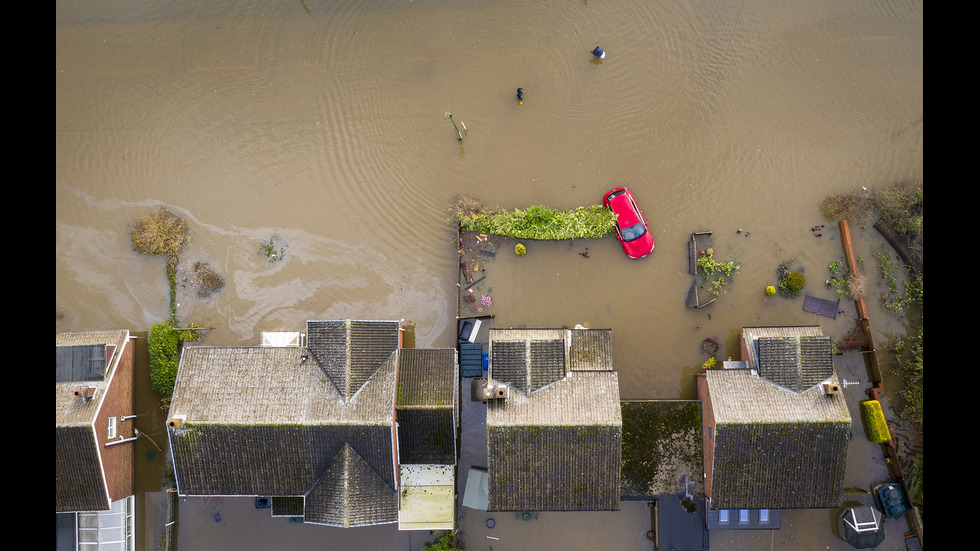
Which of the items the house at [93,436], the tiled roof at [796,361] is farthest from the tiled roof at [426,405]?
the tiled roof at [796,361]

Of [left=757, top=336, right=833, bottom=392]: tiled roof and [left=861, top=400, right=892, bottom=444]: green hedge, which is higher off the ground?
[left=757, top=336, right=833, bottom=392]: tiled roof

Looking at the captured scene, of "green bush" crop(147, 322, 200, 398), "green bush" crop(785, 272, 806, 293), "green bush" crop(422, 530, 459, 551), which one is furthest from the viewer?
"green bush" crop(147, 322, 200, 398)

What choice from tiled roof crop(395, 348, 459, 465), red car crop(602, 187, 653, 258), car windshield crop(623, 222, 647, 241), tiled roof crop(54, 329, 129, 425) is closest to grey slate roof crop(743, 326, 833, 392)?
red car crop(602, 187, 653, 258)

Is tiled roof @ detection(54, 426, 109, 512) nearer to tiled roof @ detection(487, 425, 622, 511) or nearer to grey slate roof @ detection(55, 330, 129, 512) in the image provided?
grey slate roof @ detection(55, 330, 129, 512)

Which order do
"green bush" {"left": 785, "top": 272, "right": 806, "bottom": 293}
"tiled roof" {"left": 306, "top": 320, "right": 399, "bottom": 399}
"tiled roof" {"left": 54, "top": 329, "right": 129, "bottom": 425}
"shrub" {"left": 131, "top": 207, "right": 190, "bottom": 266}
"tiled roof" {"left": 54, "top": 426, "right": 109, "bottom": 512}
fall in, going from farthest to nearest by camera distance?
"shrub" {"left": 131, "top": 207, "right": 190, "bottom": 266} → "green bush" {"left": 785, "top": 272, "right": 806, "bottom": 293} → "tiled roof" {"left": 54, "top": 329, "right": 129, "bottom": 425} → "tiled roof" {"left": 54, "top": 426, "right": 109, "bottom": 512} → "tiled roof" {"left": 306, "top": 320, "right": 399, "bottom": 399}

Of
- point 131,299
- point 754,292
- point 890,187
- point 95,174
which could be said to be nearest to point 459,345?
point 754,292

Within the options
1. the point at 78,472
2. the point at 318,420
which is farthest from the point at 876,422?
the point at 78,472

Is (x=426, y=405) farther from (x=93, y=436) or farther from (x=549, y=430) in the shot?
(x=93, y=436)

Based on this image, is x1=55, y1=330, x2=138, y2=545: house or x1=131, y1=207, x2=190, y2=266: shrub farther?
x1=131, y1=207, x2=190, y2=266: shrub

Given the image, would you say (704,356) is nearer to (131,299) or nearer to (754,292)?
(754,292)
